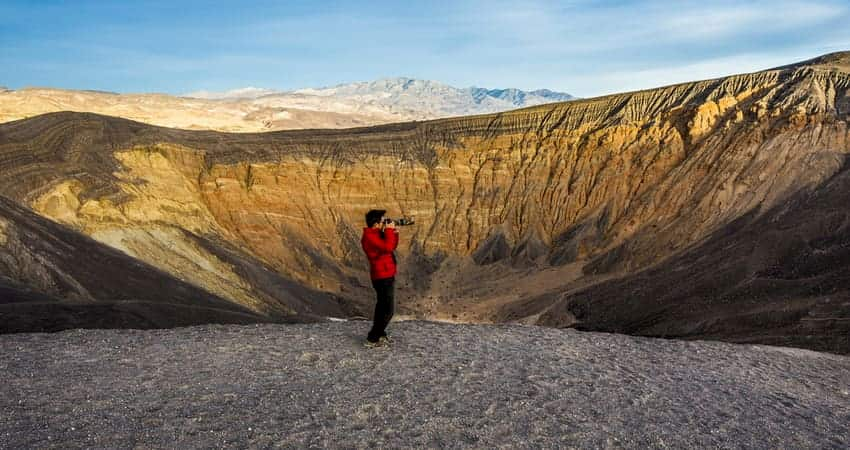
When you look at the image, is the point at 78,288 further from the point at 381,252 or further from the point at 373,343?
the point at 381,252

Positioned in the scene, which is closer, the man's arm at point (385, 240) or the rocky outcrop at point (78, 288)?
the man's arm at point (385, 240)

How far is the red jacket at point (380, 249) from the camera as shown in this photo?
7957mm

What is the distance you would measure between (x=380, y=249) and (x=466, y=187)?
104 feet

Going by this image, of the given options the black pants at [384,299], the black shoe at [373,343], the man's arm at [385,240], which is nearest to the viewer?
the man's arm at [385,240]

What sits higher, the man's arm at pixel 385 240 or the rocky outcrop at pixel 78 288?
the man's arm at pixel 385 240

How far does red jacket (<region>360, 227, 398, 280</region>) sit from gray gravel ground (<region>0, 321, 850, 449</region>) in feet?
3.45

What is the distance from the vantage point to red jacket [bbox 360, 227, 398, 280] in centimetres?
796

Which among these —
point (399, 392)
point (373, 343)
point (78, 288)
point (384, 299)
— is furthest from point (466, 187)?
point (399, 392)

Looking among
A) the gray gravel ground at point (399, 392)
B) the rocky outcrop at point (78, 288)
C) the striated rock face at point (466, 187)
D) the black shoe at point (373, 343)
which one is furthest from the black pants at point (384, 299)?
the striated rock face at point (466, 187)

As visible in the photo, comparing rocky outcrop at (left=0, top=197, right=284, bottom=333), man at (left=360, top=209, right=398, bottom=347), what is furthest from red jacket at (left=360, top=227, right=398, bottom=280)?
rocky outcrop at (left=0, top=197, right=284, bottom=333)

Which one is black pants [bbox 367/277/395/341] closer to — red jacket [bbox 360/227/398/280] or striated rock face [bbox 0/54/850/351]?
red jacket [bbox 360/227/398/280]

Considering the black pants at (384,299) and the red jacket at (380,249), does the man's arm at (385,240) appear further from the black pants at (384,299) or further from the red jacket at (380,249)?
the black pants at (384,299)

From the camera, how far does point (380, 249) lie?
800cm

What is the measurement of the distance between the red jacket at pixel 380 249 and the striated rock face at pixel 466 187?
18164mm
